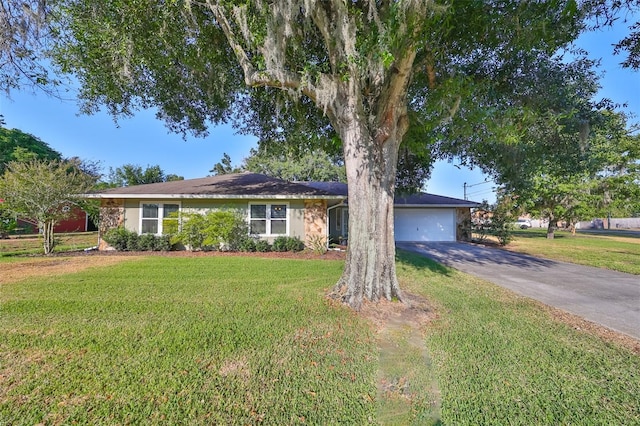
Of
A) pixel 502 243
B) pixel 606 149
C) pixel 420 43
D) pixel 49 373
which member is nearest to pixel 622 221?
pixel 606 149

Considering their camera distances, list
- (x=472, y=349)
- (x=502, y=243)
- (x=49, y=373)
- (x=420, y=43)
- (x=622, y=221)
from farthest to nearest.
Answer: (x=622, y=221)
(x=502, y=243)
(x=420, y=43)
(x=472, y=349)
(x=49, y=373)

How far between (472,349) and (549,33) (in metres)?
5.25

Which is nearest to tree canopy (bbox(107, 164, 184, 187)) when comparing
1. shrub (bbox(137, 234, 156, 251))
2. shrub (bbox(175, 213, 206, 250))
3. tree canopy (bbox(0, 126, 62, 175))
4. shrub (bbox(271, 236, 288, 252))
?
tree canopy (bbox(0, 126, 62, 175))

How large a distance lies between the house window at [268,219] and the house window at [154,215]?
3.22m

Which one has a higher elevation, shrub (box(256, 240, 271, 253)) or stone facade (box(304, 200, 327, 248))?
stone facade (box(304, 200, 327, 248))

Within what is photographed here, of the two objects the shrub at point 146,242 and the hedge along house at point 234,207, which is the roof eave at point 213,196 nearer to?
the hedge along house at point 234,207

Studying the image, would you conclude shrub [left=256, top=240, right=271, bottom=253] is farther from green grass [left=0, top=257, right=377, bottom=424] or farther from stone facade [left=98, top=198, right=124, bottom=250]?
stone facade [left=98, top=198, right=124, bottom=250]

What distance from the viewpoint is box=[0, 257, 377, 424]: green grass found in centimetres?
227

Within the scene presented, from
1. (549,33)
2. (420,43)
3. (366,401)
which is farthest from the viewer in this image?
(549,33)

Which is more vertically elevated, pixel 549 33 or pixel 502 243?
pixel 549 33

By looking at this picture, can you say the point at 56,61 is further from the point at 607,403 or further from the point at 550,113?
the point at 550,113

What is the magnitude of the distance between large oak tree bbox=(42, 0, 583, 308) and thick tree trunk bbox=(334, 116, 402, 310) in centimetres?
2

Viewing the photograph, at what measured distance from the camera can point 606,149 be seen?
19.1 meters

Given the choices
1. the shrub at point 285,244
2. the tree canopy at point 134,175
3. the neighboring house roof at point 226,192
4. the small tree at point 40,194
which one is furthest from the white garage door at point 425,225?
the tree canopy at point 134,175
